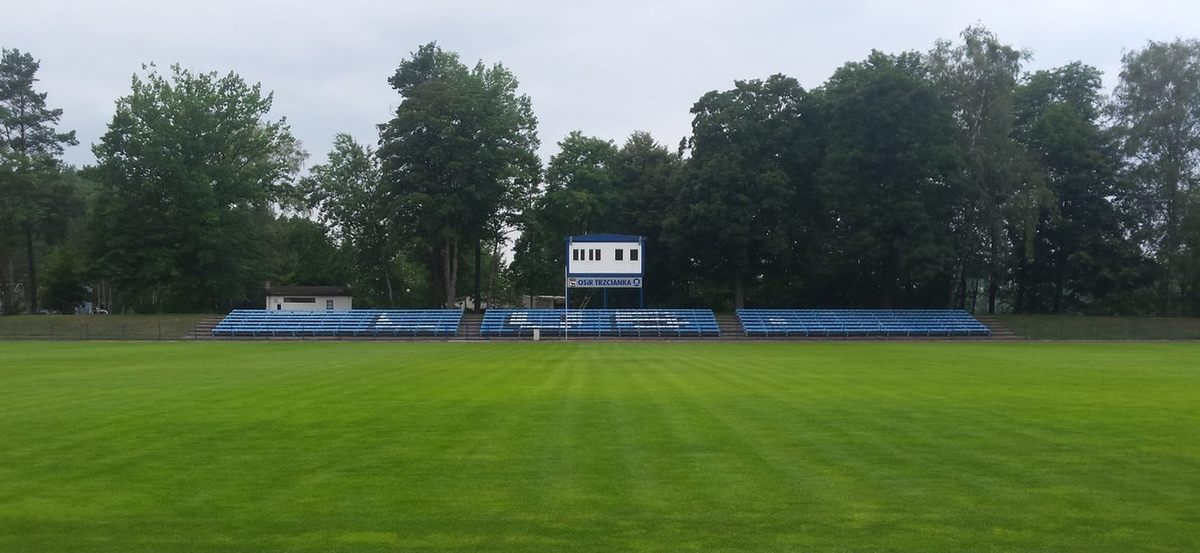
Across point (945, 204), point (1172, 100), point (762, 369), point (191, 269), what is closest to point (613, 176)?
point (945, 204)

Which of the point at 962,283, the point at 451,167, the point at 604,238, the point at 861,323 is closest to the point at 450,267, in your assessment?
the point at 451,167

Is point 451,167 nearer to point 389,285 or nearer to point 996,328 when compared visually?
point 389,285

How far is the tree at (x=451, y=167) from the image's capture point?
5866 centimetres

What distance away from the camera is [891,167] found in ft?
187

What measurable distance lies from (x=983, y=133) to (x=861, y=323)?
14009mm

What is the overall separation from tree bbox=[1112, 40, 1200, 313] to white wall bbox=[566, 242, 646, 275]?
1205 inches

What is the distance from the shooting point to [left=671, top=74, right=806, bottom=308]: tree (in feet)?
187

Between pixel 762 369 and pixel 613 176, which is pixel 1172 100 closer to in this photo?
pixel 613 176

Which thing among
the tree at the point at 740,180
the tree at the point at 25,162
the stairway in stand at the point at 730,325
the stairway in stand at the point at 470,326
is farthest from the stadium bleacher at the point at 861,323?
the tree at the point at 25,162

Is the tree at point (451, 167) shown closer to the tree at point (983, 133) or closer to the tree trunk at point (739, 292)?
the tree trunk at point (739, 292)

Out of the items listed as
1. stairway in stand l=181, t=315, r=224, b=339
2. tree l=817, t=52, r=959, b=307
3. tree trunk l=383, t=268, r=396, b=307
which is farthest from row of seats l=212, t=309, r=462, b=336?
tree l=817, t=52, r=959, b=307

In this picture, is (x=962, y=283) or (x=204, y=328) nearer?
(x=204, y=328)

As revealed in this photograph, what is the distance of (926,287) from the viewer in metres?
62.4

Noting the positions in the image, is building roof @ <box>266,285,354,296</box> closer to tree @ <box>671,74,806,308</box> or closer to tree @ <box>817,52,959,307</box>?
tree @ <box>671,74,806,308</box>
